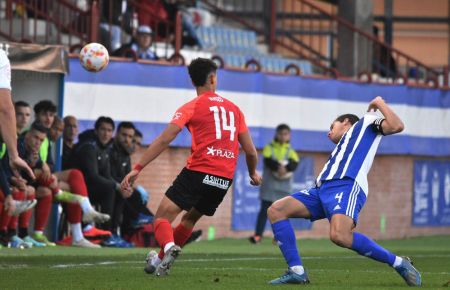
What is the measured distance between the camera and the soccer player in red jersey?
1182cm

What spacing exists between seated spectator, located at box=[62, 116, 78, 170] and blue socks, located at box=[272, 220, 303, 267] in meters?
8.05

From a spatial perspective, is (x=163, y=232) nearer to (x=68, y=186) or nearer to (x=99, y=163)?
(x=68, y=186)

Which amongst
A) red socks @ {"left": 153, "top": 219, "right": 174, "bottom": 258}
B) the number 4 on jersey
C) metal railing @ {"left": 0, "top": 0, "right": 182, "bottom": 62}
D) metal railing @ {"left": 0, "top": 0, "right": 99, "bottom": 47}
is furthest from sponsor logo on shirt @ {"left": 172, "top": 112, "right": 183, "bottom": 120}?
metal railing @ {"left": 0, "top": 0, "right": 99, "bottom": 47}

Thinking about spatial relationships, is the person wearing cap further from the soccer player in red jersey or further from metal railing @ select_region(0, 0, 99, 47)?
the soccer player in red jersey

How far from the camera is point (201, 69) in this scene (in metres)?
12.0

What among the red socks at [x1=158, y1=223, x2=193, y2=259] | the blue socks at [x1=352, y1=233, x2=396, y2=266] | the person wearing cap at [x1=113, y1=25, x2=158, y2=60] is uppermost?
the person wearing cap at [x1=113, y1=25, x2=158, y2=60]

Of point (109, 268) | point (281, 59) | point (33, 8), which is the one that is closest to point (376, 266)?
point (109, 268)

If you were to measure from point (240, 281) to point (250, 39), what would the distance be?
1486 centimetres

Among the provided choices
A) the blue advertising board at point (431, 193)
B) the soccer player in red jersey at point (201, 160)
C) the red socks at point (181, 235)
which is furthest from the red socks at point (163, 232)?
the blue advertising board at point (431, 193)

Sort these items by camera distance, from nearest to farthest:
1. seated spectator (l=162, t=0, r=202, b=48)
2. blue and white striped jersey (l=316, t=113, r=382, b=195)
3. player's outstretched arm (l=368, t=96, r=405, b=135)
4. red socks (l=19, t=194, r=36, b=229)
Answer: player's outstretched arm (l=368, t=96, r=405, b=135) → blue and white striped jersey (l=316, t=113, r=382, b=195) → red socks (l=19, t=194, r=36, b=229) → seated spectator (l=162, t=0, r=202, b=48)

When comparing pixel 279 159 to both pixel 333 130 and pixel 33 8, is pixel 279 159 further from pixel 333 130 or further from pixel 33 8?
pixel 333 130

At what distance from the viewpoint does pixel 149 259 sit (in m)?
11.9

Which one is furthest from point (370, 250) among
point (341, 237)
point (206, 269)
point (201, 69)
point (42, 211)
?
point (42, 211)

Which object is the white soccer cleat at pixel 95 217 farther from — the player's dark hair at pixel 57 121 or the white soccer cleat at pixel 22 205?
the player's dark hair at pixel 57 121
